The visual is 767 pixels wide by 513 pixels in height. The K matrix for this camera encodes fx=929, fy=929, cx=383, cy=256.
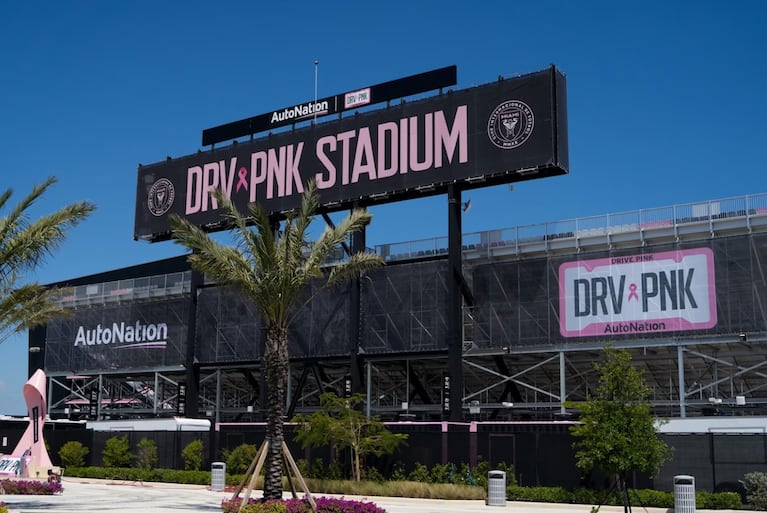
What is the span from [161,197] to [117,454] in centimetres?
1816

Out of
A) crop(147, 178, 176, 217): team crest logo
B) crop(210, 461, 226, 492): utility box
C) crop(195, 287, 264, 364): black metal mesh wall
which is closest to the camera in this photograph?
crop(210, 461, 226, 492): utility box

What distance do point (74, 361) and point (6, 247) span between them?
149ft

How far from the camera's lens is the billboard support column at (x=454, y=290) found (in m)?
48.8

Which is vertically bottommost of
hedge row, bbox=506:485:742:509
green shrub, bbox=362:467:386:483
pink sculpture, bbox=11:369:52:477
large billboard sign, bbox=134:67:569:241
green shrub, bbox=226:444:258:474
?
hedge row, bbox=506:485:742:509

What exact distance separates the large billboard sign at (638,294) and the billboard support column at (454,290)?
5507 mm

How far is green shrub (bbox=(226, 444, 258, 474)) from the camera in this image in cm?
5006

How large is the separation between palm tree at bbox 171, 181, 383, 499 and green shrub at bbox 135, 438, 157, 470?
85.5ft

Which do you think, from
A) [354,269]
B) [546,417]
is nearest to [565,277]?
[546,417]

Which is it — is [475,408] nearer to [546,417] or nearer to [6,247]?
[546,417]

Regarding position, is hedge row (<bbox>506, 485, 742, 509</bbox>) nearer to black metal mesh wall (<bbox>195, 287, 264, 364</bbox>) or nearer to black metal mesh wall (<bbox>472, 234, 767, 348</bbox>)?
black metal mesh wall (<bbox>472, 234, 767, 348</bbox>)

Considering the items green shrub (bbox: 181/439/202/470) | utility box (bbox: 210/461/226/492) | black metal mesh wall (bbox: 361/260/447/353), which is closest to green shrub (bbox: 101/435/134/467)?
green shrub (bbox: 181/439/202/470)

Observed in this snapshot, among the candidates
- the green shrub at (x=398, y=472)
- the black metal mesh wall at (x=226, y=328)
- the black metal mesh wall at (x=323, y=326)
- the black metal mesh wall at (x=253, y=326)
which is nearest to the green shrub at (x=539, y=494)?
the green shrub at (x=398, y=472)

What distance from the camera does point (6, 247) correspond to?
98.9ft

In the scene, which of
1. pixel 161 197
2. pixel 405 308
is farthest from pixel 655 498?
pixel 161 197
